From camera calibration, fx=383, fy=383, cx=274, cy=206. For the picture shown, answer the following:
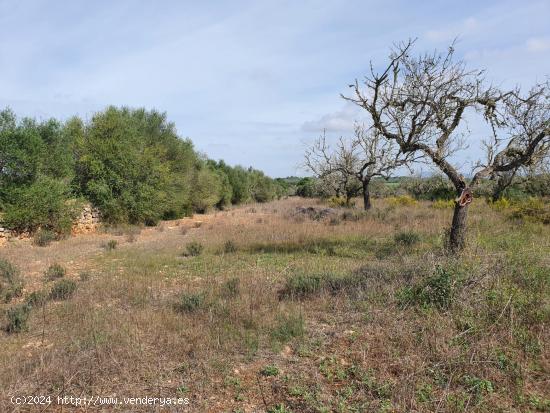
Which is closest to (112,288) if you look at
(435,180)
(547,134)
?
(547,134)

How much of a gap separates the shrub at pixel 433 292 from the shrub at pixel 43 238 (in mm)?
15023

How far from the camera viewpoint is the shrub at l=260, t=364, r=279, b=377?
411 cm

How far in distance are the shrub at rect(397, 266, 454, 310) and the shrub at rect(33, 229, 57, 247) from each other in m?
Answer: 15.0

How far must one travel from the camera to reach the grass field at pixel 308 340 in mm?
3742

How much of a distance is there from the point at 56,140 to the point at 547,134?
762 inches

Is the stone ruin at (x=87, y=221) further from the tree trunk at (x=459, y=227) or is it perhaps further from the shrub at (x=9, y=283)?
the tree trunk at (x=459, y=227)

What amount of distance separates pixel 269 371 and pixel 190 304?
2365 millimetres

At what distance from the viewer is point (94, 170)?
21.0 metres

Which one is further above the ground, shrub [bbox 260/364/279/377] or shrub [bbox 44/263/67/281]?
shrub [bbox 44/263/67/281]

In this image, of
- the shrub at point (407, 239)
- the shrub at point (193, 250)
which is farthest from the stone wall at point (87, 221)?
the shrub at point (407, 239)

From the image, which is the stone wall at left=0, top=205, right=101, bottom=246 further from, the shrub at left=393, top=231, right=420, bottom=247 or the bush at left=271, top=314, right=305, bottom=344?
the bush at left=271, top=314, right=305, bottom=344

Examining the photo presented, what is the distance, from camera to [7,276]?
29.4 feet

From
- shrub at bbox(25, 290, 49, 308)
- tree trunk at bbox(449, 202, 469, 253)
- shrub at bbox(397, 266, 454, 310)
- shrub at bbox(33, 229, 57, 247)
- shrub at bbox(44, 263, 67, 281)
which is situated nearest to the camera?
shrub at bbox(397, 266, 454, 310)

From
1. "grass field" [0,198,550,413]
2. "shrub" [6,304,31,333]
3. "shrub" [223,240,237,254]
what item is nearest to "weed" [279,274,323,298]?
"grass field" [0,198,550,413]
